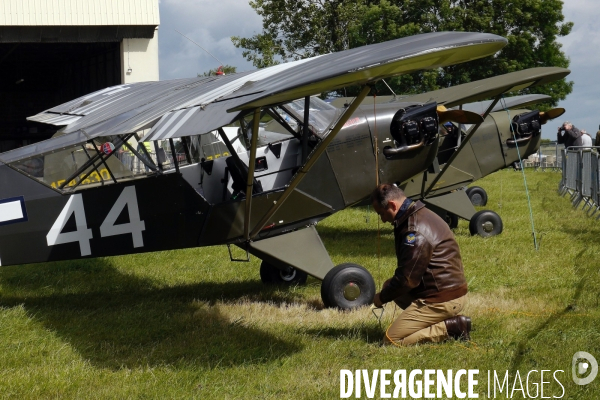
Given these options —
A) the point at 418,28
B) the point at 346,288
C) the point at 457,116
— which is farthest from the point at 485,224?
the point at 418,28

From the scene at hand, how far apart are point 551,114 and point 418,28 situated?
2008 centimetres

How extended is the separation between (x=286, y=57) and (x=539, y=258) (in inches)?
783

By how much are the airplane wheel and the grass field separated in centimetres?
13

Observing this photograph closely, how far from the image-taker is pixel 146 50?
24.2m

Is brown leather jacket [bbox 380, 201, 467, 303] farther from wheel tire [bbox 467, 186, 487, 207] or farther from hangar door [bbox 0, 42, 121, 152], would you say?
hangar door [bbox 0, 42, 121, 152]

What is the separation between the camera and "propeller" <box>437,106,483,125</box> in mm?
7426

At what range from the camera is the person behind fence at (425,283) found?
5.37 m

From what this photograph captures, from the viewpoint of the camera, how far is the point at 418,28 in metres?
30.3

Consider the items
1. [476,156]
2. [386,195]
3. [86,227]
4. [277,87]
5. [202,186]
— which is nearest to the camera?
[277,87]

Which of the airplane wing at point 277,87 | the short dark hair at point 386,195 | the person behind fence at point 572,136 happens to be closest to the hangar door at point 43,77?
the person behind fence at point 572,136

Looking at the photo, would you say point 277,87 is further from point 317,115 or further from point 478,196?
point 478,196

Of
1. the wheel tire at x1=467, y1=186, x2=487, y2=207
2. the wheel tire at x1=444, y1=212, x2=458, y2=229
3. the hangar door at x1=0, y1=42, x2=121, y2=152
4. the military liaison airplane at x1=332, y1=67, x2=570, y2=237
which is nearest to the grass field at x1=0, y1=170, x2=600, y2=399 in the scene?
the military liaison airplane at x1=332, y1=67, x2=570, y2=237

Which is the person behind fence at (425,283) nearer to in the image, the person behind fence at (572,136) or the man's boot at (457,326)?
the man's boot at (457,326)

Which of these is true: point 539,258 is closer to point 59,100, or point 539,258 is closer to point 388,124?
point 388,124
